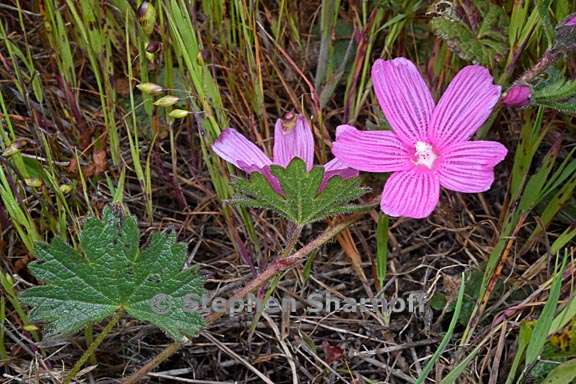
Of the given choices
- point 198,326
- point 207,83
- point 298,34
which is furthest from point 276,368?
point 298,34

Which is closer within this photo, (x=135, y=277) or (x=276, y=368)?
(x=135, y=277)

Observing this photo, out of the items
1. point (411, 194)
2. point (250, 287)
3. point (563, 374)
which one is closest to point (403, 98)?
point (411, 194)

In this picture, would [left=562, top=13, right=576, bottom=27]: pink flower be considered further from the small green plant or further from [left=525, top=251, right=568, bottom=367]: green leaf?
the small green plant

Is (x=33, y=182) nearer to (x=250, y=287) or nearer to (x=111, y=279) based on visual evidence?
(x=111, y=279)

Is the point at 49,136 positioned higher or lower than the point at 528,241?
higher

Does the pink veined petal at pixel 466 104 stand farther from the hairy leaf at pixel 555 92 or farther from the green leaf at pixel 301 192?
the green leaf at pixel 301 192

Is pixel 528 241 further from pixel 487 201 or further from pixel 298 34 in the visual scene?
pixel 298 34
